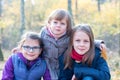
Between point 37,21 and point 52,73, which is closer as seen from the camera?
point 52,73

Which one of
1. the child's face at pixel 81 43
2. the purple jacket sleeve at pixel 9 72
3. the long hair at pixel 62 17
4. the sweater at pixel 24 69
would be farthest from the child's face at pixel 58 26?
the purple jacket sleeve at pixel 9 72

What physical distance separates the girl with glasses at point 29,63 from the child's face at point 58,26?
224 millimetres

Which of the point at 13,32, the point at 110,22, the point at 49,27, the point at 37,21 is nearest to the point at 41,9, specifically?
the point at 37,21

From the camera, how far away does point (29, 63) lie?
154 inches

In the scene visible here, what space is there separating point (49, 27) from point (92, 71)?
0.81 meters

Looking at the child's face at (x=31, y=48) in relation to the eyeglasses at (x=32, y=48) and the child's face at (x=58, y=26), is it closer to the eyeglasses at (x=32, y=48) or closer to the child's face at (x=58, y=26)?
the eyeglasses at (x=32, y=48)

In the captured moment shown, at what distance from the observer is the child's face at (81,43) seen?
12.3ft

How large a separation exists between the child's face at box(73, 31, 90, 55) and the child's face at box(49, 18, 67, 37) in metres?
0.21

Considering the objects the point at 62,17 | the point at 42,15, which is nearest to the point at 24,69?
the point at 62,17

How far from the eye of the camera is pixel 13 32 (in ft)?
105

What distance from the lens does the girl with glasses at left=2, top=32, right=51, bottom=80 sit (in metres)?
3.85

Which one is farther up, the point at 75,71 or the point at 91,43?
the point at 91,43

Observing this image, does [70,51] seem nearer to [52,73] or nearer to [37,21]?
[52,73]

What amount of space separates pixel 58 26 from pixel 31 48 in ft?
1.41
